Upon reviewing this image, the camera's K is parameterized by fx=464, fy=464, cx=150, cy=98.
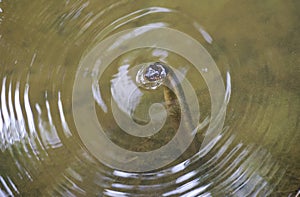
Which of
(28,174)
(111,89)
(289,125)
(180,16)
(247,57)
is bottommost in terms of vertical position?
(28,174)

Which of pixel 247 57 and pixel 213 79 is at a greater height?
pixel 247 57

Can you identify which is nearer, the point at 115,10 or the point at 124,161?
the point at 124,161

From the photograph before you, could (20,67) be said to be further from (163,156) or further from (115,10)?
(163,156)

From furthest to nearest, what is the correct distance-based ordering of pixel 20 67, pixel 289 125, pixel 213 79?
1. pixel 20 67
2. pixel 213 79
3. pixel 289 125

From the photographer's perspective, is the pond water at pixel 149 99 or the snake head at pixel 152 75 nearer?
the pond water at pixel 149 99

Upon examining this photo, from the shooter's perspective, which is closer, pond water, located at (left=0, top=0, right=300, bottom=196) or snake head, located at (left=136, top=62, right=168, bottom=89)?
pond water, located at (left=0, top=0, right=300, bottom=196)

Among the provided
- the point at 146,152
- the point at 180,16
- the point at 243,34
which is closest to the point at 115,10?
the point at 180,16

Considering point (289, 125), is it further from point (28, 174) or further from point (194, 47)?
point (28, 174)

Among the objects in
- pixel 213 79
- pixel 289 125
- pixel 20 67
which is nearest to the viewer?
pixel 289 125
